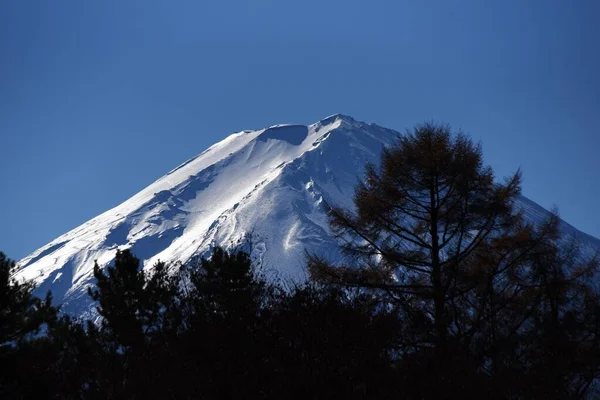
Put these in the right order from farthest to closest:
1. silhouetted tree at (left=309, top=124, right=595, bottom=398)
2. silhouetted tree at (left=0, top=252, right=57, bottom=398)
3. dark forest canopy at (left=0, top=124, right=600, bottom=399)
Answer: silhouetted tree at (left=0, top=252, right=57, bottom=398) → silhouetted tree at (left=309, top=124, right=595, bottom=398) → dark forest canopy at (left=0, top=124, right=600, bottom=399)

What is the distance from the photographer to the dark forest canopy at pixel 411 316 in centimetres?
1009

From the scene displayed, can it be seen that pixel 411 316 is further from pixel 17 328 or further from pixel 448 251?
pixel 17 328

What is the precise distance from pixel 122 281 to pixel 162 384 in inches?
498

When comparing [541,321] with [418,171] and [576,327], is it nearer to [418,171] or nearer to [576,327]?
[576,327]

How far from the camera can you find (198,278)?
70.2 ft

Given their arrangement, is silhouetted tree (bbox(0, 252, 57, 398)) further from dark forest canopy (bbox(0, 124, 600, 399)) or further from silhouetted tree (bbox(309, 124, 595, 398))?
silhouetted tree (bbox(309, 124, 595, 398))

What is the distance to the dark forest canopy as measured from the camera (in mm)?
10094

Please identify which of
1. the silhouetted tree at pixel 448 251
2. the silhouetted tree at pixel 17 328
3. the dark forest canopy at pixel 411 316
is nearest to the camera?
the dark forest canopy at pixel 411 316

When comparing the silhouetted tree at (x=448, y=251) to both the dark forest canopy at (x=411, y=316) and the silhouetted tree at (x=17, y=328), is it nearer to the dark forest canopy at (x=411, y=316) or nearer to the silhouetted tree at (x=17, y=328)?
the dark forest canopy at (x=411, y=316)

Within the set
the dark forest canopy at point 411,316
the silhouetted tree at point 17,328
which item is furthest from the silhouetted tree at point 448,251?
the silhouetted tree at point 17,328

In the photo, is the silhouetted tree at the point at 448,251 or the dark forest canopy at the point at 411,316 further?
the silhouetted tree at the point at 448,251

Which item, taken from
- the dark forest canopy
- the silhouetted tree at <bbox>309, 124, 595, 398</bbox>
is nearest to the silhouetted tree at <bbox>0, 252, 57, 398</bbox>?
the dark forest canopy

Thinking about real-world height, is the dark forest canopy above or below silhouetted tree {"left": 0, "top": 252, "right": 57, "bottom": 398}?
below

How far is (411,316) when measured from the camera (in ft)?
40.9
